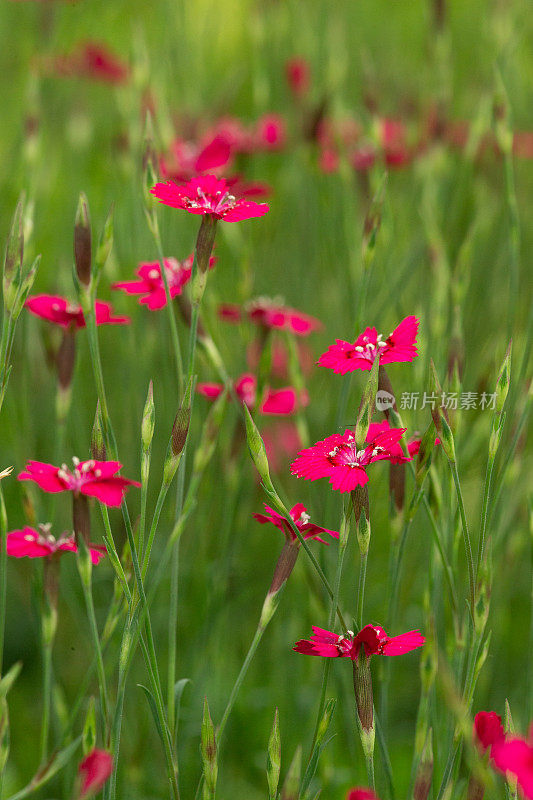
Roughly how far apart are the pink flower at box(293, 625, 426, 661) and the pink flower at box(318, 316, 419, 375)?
0.16m

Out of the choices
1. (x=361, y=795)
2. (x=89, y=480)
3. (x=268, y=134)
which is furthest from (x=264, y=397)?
(x=268, y=134)

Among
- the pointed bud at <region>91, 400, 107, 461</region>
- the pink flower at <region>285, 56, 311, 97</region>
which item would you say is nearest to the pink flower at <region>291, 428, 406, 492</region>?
the pointed bud at <region>91, 400, 107, 461</region>

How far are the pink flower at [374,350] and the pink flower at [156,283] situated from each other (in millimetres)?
135

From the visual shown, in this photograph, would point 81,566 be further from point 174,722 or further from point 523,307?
point 523,307

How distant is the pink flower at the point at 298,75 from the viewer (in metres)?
1.51

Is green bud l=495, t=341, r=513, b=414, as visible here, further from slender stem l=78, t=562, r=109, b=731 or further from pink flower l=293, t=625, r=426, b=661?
slender stem l=78, t=562, r=109, b=731

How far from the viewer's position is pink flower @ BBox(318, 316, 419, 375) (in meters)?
0.55

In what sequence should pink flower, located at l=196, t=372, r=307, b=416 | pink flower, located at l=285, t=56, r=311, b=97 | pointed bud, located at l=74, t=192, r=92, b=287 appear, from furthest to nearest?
pink flower, located at l=285, t=56, r=311, b=97
pink flower, located at l=196, t=372, r=307, b=416
pointed bud, located at l=74, t=192, r=92, b=287

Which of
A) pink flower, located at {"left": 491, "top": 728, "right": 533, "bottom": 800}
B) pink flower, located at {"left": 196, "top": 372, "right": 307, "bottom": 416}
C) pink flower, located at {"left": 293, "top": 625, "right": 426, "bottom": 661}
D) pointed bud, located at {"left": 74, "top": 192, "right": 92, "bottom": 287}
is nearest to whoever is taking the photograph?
pink flower, located at {"left": 491, "top": 728, "right": 533, "bottom": 800}

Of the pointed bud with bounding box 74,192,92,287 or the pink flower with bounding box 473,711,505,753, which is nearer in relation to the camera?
the pink flower with bounding box 473,711,505,753

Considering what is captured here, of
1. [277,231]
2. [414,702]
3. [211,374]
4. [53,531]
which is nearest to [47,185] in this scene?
[277,231]

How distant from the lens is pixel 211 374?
3.17 feet

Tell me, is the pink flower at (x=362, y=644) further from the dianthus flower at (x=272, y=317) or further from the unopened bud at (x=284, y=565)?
the dianthus flower at (x=272, y=317)

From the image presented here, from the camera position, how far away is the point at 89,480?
1.70ft
